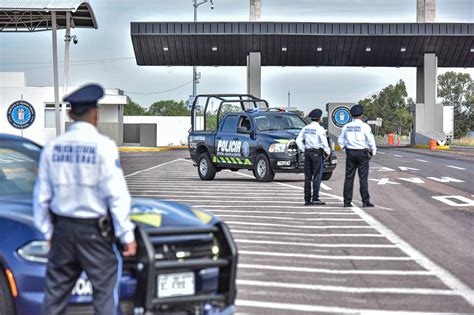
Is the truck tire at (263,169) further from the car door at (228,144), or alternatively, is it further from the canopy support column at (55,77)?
the canopy support column at (55,77)

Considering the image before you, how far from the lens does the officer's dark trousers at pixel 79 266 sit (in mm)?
5121

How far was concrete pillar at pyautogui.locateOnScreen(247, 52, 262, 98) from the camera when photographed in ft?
188

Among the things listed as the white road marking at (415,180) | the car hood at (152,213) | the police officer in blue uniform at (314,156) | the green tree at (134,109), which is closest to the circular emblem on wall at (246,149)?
the white road marking at (415,180)

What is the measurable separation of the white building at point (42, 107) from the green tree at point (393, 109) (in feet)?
245

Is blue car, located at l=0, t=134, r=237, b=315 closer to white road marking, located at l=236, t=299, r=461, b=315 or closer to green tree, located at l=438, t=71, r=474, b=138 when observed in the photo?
white road marking, located at l=236, t=299, r=461, b=315

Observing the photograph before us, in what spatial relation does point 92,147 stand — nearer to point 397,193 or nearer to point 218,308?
point 218,308

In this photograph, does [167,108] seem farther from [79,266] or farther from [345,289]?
[79,266]

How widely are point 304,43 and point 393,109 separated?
82984mm

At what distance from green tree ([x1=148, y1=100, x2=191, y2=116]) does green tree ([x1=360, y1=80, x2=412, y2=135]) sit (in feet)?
114

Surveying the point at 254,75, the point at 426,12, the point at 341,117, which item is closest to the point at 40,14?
the point at 341,117

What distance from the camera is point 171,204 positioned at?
21.9ft

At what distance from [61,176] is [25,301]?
928 millimetres

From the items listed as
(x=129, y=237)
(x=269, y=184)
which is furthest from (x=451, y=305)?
(x=269, y=184)

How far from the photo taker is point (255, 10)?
2264 inches
